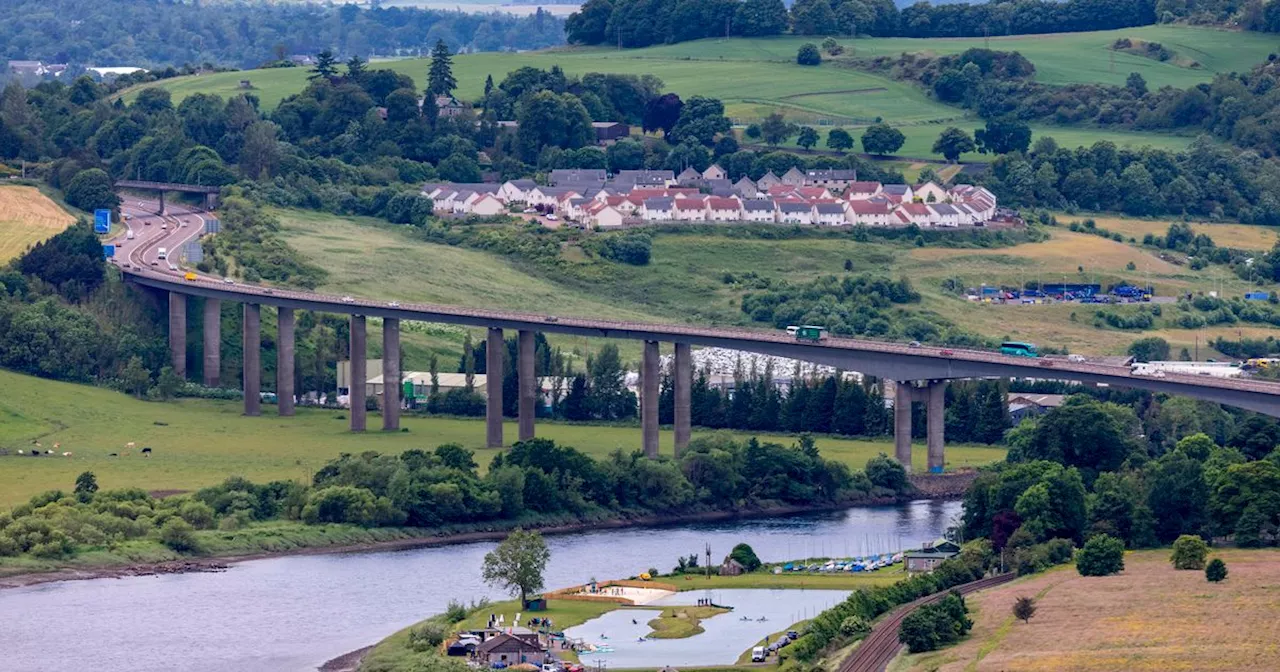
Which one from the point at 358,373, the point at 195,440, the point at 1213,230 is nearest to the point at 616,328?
the point at 358,373

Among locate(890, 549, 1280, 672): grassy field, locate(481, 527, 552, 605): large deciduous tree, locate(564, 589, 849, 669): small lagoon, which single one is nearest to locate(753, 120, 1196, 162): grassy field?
locate(564, 589, 849, 669): small lagoon

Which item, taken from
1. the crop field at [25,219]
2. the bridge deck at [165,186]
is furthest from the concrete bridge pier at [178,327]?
the bridge deck at [165,186]

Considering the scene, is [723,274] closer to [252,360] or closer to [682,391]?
[252,360]

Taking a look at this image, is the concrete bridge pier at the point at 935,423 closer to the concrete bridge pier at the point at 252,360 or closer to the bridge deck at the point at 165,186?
the concrete bridge pier at the point at 252,360

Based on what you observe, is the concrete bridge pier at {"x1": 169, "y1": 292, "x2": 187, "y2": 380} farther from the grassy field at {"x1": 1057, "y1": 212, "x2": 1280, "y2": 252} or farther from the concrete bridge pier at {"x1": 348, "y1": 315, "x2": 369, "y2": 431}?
the grassy field at {"x1": 1057, "y1": 212, "x2": 1280, "y2": 252}

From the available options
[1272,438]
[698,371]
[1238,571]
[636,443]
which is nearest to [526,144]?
[698,371]

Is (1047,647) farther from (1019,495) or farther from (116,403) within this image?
(116,403)

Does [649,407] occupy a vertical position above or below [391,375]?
above
